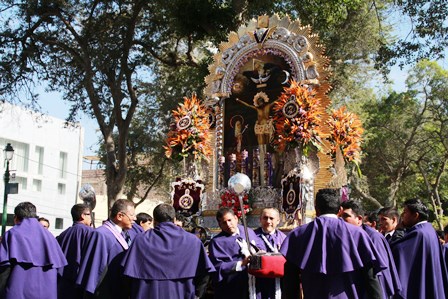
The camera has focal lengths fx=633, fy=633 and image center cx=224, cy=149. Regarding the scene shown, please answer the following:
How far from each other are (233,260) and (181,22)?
14335 millimetres

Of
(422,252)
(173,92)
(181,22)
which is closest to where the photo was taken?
(422,252)

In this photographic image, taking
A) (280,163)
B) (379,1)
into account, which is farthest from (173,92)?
(280,163)

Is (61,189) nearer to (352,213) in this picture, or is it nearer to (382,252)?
(352,213)

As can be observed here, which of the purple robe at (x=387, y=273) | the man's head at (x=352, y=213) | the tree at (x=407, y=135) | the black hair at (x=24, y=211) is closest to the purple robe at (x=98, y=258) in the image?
the black hair at (x=24, y=211)

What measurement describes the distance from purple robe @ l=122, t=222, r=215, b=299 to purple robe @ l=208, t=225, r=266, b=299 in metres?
0.61

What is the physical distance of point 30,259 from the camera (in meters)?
7.43

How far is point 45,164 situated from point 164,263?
3465 centimetres

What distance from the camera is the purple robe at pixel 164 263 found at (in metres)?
6.54

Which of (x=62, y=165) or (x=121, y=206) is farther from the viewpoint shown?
(x=62, y=165)

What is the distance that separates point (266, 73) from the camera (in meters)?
16.6

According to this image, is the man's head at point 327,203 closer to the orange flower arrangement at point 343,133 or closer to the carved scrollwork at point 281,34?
the orange flower arrangement at point 343,133

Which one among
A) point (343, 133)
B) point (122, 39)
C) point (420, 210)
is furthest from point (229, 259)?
point (122, 39)

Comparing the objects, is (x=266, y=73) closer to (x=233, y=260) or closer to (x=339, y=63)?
(x=339, y=63)

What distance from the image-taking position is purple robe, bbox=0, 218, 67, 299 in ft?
24.3
